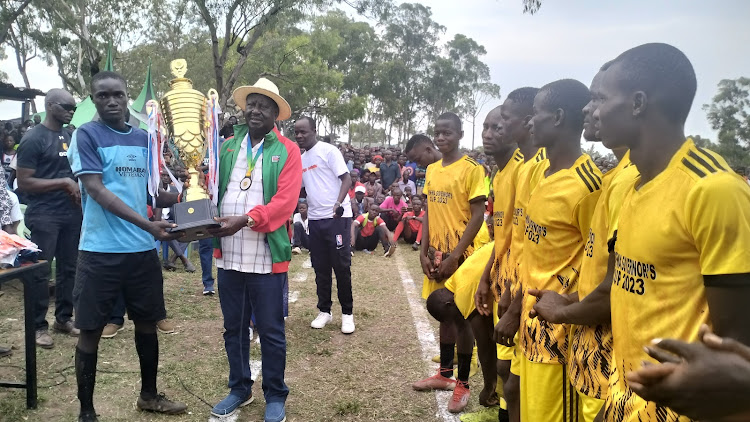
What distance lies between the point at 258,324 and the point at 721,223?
3.15 m

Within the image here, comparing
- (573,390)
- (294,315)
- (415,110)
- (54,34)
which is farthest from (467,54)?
(573,390)

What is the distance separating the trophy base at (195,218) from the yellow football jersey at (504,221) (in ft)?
5.96

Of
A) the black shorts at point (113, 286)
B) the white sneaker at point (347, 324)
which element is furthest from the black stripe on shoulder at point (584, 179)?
the white sneaker at point (347, 324)

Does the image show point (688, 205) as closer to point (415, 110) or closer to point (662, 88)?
point (662, 88)

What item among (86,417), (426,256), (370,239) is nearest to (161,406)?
(86,417)

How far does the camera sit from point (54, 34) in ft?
78.0

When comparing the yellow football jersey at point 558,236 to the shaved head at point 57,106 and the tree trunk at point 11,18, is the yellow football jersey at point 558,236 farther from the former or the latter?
the tree trunk at point 11,18

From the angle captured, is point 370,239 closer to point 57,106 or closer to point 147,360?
point 57,106

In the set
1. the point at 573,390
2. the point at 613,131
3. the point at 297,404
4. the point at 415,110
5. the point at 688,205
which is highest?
the point at 415,110

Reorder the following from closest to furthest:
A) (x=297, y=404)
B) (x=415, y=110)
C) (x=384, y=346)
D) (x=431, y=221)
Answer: (x=297, y=404), (x=431, y=221), (x=384, y=346), (x=415, y=110)

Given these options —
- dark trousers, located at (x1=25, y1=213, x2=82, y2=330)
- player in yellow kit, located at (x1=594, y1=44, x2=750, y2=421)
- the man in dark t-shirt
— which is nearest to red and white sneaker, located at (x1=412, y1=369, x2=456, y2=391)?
player in yellow kit, located at (x1=594, y1=44, x2=750, y2=421)

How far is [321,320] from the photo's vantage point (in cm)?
623

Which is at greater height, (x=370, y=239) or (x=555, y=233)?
(x=555, y=233)

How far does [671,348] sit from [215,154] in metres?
3.32
